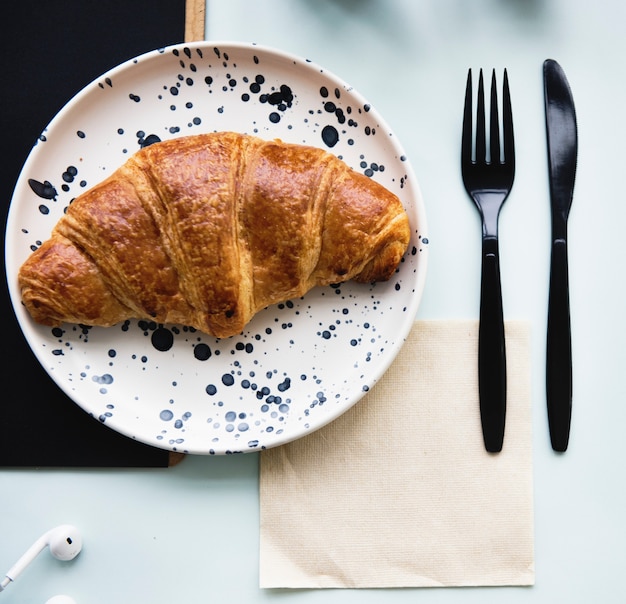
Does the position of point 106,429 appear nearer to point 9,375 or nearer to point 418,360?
point 9,375

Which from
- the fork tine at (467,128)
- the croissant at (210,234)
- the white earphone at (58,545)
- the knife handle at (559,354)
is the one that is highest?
the fork tine at (467,128)

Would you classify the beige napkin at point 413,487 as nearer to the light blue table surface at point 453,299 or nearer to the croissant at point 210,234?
the light blue table surface at point 453,299

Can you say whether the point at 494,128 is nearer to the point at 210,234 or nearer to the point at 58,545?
the point at 210,234

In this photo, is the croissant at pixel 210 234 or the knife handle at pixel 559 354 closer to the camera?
the croissant at pixel 210 234

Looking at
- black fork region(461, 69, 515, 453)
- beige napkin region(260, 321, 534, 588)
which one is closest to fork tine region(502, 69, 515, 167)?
black fork region(461, 69, 515, 453)

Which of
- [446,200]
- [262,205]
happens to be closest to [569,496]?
[446,200]

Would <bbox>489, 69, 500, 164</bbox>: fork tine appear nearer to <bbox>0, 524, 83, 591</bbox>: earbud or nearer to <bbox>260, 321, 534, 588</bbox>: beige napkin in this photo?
<bbox>260, 321, 534, 588</bbox>: beige napkin

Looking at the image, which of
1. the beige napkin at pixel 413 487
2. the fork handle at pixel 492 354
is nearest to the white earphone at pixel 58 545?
the beige napkin at pixel 413 487
